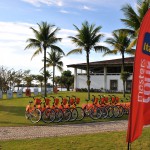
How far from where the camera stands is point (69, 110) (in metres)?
14.6

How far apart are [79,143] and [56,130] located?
3.00 metres

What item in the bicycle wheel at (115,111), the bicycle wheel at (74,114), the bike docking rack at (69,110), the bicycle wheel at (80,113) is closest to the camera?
the bike docking rack at (69,110)

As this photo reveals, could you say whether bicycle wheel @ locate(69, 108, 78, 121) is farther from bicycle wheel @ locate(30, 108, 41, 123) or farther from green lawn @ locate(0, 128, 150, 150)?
green lawn @ locate(0, 128, 150, 150)

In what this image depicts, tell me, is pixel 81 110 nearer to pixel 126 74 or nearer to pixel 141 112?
pixel 141 112

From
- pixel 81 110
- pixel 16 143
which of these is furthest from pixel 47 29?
pixel 16 143

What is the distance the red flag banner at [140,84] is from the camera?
534cm

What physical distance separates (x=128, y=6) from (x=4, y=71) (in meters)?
32.4

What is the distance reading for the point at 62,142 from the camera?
9250 millimetres

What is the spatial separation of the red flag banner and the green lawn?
3.17 metres

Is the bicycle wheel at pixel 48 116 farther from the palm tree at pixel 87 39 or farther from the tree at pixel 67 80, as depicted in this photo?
the tree at pixel 67 80

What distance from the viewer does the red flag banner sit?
5.34 m

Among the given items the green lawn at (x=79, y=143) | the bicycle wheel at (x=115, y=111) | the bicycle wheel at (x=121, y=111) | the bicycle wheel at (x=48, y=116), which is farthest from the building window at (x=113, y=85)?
the green lawn at (x=79, y=143)

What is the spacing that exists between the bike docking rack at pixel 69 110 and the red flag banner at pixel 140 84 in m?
8.90

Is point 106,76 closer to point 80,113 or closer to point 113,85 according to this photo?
point 113,85
